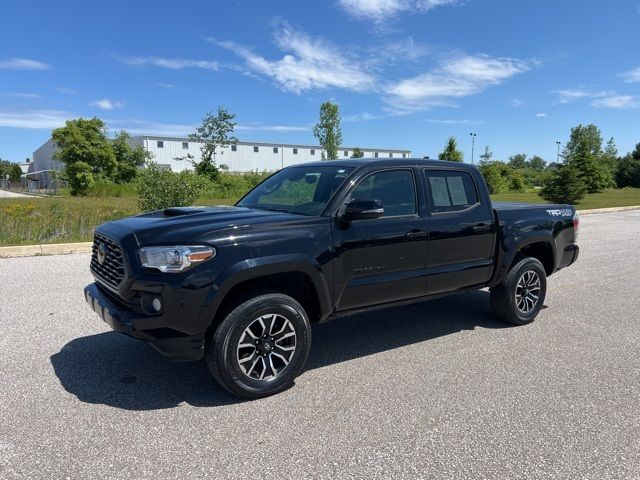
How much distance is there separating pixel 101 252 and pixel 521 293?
174 inches

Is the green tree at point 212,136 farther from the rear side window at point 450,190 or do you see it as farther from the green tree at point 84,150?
the rear side window at point 450,190

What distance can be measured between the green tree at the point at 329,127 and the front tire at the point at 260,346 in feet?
168

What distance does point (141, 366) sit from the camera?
4285mm

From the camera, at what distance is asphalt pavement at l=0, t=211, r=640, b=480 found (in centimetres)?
286

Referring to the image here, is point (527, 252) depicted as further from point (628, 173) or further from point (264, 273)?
point (628, 173)

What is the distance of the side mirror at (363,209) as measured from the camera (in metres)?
3.87

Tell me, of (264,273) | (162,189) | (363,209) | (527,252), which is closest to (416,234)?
(363,209)

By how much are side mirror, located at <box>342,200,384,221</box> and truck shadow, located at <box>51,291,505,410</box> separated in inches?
56.6

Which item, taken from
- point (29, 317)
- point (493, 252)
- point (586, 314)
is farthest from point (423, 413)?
point (29, 317)

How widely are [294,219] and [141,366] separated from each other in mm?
1910

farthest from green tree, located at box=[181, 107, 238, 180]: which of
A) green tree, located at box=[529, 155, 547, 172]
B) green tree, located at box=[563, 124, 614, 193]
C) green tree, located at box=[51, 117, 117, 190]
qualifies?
green tree, located at box=[529, 155, 547, 172]

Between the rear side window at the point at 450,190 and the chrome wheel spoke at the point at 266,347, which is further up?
the rear side window at the point at 450,190

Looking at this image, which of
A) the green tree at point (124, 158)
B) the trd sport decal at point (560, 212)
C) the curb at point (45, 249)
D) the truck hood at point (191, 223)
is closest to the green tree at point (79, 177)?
the green tree at point (124, 158)

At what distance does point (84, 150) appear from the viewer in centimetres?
4762
